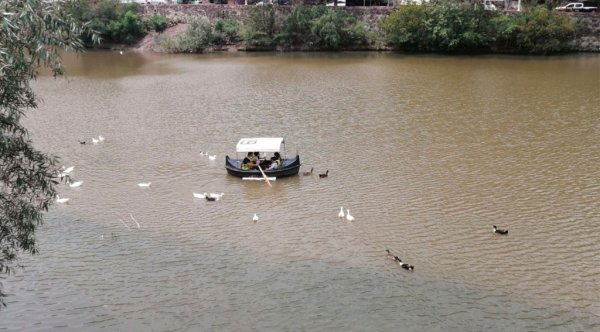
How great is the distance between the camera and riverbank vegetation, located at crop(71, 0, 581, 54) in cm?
5681

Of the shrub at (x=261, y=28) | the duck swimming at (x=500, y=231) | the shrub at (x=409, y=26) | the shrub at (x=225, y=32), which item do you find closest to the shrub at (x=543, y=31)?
the shrub at (x=409, y=26)

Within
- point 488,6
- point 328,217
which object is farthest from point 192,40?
point 328,217

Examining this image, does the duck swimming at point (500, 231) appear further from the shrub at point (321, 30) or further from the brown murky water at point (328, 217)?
the shrub at point (321, 30)

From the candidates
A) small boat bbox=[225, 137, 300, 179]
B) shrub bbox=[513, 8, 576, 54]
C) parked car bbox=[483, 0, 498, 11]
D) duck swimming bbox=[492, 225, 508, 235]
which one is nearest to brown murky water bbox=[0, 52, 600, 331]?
duck swimming bbox=[492, 225, 508, 235]

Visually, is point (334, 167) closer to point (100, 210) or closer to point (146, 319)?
point (100, 210)

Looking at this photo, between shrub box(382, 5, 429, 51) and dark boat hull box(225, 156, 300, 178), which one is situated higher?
shrub box(382, 5, 429, 51)

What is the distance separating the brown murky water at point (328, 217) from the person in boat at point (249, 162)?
91 cm

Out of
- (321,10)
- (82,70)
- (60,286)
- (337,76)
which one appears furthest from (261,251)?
(321,10)

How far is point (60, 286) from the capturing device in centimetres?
1586

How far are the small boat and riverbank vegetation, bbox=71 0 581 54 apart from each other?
35391 mm

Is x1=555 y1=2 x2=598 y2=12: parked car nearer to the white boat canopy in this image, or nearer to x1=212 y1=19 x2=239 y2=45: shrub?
x1=212 y1=19 x2=239 y2=45: shrub

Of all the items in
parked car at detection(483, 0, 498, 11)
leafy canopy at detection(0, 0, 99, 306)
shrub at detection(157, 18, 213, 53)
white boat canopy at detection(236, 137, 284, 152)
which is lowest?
white boat canopy at detection(236, 137, 284, 152)

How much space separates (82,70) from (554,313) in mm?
47206

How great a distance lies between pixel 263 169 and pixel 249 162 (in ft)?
2.20
